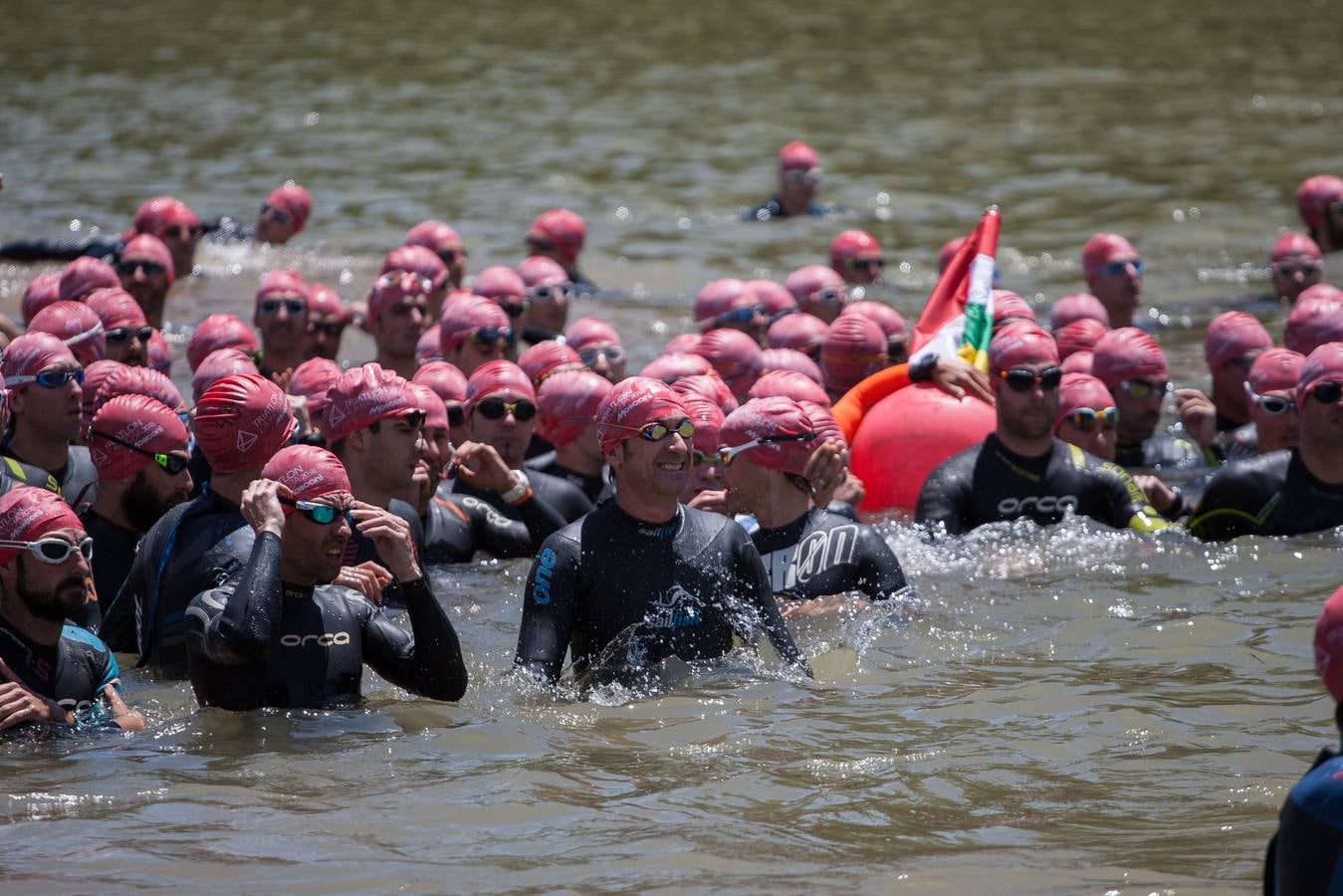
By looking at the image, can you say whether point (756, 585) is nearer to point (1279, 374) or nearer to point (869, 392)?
point (869, 392)

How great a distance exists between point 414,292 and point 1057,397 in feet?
16.8

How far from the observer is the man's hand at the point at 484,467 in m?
9.67

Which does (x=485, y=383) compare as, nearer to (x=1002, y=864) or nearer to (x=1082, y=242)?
(x=1002, y=864)

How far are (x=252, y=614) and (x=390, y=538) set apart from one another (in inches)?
24.1

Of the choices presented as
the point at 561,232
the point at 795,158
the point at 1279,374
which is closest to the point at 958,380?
the point at 1279,374

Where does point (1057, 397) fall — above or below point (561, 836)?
above

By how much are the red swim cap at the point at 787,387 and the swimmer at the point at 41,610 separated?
14.3ft

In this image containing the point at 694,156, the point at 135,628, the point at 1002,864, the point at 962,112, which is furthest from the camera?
the point at 962,112

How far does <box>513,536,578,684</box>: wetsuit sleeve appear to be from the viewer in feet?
23.4

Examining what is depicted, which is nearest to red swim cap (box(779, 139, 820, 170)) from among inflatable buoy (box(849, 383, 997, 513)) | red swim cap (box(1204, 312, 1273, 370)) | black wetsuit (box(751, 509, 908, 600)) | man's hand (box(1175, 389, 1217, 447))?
red swim cap (box(1204, 312, 1273, 370))

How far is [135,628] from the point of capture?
7770 millimetres

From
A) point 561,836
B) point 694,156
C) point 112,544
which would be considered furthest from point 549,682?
point 694,156

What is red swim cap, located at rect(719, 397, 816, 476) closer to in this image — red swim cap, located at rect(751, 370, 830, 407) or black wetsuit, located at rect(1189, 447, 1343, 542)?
red swim cap, located at rect(751, 370, 830, 407)

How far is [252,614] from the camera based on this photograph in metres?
6.34
